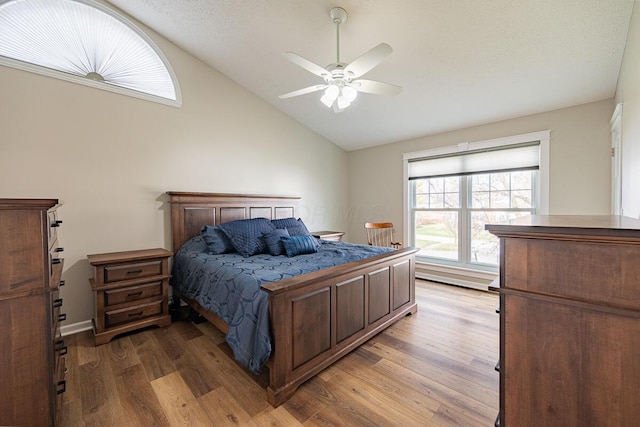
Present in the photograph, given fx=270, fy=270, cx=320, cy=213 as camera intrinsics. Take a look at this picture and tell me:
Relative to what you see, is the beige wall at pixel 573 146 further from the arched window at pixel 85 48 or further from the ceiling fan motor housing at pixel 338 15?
the arched window at pixel 85 48

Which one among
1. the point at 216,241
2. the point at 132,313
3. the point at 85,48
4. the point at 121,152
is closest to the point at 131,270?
the point at 132,313

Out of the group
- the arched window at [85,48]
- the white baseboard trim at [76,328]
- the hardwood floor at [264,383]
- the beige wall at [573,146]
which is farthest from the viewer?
the beige wall at [573,146]

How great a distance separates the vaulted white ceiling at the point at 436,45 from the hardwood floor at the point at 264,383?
2572 millimetres

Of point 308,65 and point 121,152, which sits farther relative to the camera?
point 121,152

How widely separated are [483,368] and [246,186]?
3.33m

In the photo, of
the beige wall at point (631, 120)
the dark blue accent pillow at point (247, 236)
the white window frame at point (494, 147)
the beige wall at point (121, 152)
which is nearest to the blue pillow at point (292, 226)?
the dark blue accent pillow at point (247, 236)

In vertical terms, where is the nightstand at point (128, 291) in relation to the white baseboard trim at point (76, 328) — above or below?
above

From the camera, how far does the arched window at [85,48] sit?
2371mm

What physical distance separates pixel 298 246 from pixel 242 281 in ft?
3.09

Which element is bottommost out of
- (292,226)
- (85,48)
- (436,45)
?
(292,226)

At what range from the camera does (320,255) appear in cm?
277

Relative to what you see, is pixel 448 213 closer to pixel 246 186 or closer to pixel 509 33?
pixel 509 33

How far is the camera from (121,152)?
112 inches

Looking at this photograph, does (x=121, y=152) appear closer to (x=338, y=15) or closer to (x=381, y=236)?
(x=338, y=15)
